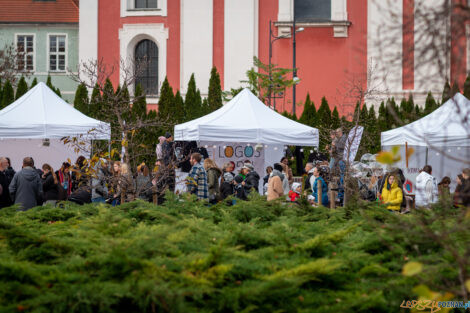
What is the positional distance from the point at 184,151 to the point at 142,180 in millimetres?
3975

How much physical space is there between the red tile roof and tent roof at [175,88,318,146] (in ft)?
86.8

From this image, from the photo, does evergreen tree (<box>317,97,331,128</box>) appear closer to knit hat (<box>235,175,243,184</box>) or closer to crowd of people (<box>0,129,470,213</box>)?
crowd of people (<box>0,129,470,213</box>)

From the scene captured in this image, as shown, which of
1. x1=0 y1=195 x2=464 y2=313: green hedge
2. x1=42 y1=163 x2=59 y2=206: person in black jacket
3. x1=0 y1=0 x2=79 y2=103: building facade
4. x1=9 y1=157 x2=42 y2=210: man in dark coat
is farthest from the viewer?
x1=0 y1=0 x2=79 y2=103: building facade

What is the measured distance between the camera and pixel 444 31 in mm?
3271

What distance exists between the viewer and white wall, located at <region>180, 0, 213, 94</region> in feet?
108

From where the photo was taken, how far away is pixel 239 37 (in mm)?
32844

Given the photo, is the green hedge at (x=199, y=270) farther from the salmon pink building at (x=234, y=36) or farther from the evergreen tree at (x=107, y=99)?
the salmon pink building at (x=234, y=36)

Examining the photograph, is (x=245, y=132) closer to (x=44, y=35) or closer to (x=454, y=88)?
(x=454, y=88)

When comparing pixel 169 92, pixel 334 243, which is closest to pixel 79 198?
pixel 334 243

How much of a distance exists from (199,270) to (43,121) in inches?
455

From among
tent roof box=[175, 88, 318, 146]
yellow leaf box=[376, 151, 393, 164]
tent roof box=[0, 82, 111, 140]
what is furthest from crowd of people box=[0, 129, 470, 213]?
yellow leaf box=[376, 151, 393, 164]

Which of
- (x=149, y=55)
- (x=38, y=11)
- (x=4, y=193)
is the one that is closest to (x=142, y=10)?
(x=149, y=55)

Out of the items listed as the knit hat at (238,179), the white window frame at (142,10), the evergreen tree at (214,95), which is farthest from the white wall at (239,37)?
the knit hat at (238,179)

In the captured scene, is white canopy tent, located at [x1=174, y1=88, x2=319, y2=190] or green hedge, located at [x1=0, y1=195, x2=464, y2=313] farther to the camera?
white canopy tent, located at [x1=174, y1=88, x2=319, y2=190]
